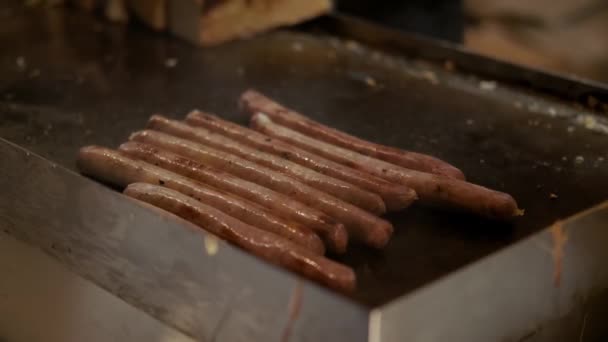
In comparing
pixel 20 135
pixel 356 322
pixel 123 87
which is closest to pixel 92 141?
pixel 20 135

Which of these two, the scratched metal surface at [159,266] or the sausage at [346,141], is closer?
the scratched metal surface at [159,266]

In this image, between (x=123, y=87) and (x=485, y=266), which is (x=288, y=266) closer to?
(x=485, y=266)

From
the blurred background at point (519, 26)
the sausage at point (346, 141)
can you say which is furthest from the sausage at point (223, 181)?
the blurred background at point (519, 26)

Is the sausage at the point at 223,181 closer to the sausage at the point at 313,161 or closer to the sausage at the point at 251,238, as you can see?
the sausage at the point at 251,238

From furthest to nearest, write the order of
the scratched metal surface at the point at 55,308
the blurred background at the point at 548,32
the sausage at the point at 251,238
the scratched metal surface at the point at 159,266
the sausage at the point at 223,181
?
the blurred background at the point at 548,32 → the scratched metal surface at the point at 55,308 → the sausage at the point at 223,181 → the sausage at the point at 251,238 → the scratched metal surface at the point at 159,266

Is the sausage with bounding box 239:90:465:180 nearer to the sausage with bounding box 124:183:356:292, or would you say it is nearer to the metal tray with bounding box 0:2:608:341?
the metal tray with bounding box 0:2:608:341

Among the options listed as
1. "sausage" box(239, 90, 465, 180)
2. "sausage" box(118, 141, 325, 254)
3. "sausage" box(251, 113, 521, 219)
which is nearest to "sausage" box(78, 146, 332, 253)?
"sausage" box(118, 141, 325, 254)

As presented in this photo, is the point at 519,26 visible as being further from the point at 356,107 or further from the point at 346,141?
the point at 346,141
